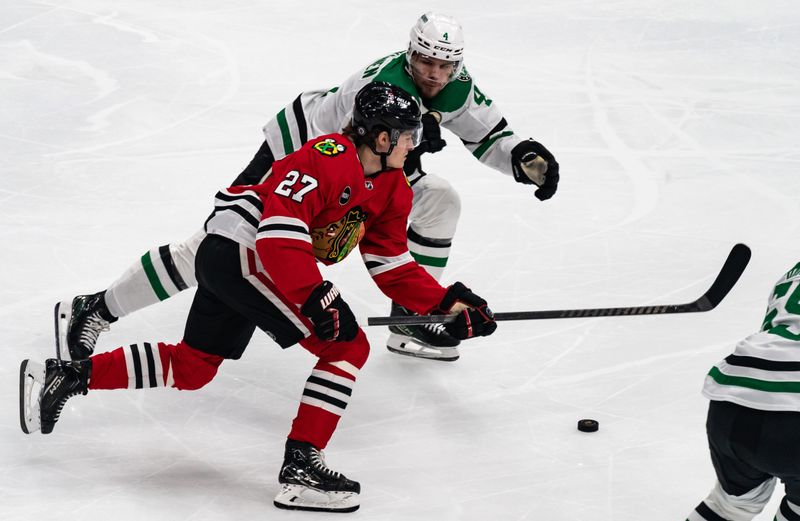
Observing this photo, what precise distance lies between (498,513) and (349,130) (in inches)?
39.8

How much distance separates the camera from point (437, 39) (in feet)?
11.0

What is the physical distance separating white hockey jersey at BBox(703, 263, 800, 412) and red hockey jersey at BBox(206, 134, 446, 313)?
0.99 meters

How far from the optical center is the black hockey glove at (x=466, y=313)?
306 cm

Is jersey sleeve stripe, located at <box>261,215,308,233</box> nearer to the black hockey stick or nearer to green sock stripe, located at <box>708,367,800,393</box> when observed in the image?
the black hockey stick

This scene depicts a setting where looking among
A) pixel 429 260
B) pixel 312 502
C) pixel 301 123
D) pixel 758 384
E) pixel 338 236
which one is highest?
pixel 301 123

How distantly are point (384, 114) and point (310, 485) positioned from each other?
91 cm

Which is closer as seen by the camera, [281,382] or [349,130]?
[349,130]

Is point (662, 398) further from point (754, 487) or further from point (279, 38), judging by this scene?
point (279, 38)

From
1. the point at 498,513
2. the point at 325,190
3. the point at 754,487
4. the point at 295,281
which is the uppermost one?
the point at 325,190

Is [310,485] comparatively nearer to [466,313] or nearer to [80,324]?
[466,313]

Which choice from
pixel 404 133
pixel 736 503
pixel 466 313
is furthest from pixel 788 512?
pixel 404 133

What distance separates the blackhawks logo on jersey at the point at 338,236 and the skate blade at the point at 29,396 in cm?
78

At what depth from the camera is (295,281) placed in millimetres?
2766

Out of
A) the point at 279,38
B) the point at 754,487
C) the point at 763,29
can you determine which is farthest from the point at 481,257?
the point at 763,29
